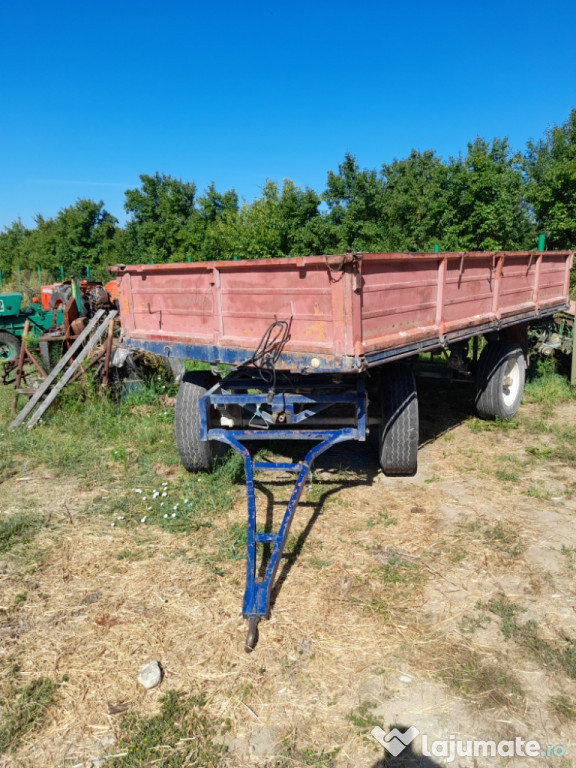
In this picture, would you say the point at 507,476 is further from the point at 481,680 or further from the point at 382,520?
the point at 481,680

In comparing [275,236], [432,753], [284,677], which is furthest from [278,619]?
[275,236]

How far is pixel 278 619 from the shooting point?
10.0 feet

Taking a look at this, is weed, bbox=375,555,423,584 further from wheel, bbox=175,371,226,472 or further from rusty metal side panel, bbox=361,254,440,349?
wheel, bbox=175,371,226,472

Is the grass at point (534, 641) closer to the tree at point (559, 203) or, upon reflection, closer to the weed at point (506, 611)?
the weed at point (506, 611)

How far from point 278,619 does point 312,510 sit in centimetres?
136

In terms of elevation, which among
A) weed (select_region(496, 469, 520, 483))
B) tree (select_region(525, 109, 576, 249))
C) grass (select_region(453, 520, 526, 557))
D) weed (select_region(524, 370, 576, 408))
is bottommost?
grass (select_region(453, 520, 526, 557))

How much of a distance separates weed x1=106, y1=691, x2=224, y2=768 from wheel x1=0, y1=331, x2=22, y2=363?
9212mm

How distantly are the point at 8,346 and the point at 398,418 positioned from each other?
8.60 metres

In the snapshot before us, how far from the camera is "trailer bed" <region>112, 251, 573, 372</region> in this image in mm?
3590

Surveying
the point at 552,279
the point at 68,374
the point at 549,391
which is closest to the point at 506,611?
the point at 549,391

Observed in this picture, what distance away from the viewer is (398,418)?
14.7 ft

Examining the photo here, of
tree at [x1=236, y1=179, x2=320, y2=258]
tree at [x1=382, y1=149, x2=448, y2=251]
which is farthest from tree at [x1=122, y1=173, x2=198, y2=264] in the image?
tree at [x1=382, y1=149, x2=448, y2=251]

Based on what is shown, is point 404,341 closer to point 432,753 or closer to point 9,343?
point 432,753

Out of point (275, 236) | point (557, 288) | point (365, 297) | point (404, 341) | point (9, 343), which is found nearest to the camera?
point (365, 297)
